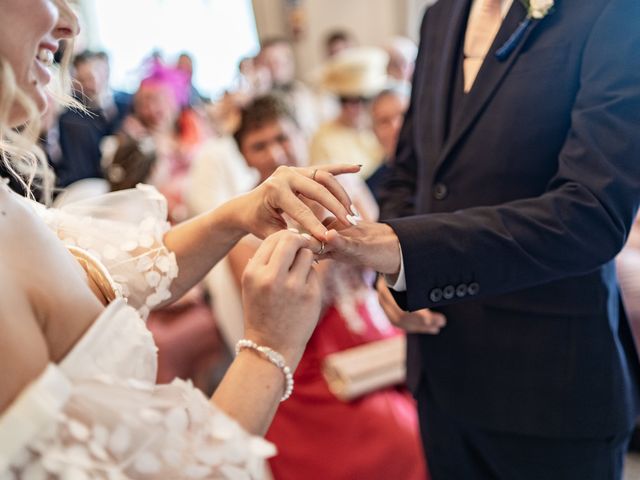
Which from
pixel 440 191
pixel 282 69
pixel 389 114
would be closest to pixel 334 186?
pixel 440 191

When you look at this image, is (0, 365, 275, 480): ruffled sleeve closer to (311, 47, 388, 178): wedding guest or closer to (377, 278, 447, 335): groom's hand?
(377, 278, 447, 335): groom's hand

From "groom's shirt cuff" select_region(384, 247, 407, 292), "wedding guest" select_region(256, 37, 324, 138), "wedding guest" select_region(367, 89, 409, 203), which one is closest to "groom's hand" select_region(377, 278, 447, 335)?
"groom's shirt cuff" select_region(384, 247, 407, 292)

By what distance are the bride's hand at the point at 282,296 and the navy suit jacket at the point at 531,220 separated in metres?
0.21

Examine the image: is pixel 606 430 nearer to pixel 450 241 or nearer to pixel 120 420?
pixel 450 241

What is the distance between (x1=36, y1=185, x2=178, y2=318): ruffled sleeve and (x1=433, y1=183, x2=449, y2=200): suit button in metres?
0.47

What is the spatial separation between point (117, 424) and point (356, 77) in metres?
3.40

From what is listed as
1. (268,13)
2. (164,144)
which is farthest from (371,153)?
(268,13)

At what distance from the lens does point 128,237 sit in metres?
1.03

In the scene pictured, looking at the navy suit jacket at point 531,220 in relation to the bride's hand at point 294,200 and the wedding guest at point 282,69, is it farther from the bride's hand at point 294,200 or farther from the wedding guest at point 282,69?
the wedding guest at point 282,69

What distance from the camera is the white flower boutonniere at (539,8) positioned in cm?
98

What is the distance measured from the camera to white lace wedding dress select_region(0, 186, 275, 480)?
0.63 m

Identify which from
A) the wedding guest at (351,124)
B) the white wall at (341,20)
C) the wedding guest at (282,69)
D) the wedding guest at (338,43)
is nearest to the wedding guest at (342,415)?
the wedding guest at (351,124)

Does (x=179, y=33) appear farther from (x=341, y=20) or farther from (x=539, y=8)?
(x=539, y=8)

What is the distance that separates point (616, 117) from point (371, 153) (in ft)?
8.66
